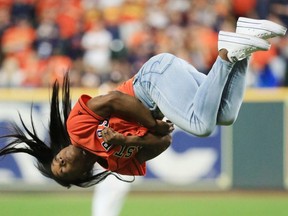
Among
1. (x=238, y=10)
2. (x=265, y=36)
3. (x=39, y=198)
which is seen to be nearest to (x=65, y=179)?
(x=265, y=36)

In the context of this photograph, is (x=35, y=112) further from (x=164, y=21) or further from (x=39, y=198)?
(x=164, y=21)

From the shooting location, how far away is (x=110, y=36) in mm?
16109

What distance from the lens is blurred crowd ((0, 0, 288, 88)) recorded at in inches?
609

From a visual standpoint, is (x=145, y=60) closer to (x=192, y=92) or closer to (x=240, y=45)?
(x=192, y=92)

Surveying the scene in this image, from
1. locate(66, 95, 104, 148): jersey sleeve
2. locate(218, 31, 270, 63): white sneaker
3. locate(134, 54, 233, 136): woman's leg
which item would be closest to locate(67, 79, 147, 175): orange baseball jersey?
locate(66, 95, 104, 148): jersey sleeve

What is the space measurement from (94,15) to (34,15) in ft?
4.40

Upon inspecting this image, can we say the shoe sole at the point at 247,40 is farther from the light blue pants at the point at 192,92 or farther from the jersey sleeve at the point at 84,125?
the jersey sleeve at the point at 84,125

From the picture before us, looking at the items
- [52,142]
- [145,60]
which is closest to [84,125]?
[52,142]

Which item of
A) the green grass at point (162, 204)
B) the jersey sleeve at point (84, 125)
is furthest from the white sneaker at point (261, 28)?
the green grass at point (162, 204)

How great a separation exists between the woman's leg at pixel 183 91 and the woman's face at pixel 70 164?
2.53 ft

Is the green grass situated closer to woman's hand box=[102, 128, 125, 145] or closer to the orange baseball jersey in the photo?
the orange baseball jersey

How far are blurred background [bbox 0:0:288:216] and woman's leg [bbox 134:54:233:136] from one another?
5.20 metres

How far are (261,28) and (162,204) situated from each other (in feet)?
24.4

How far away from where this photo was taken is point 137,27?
16438mm
